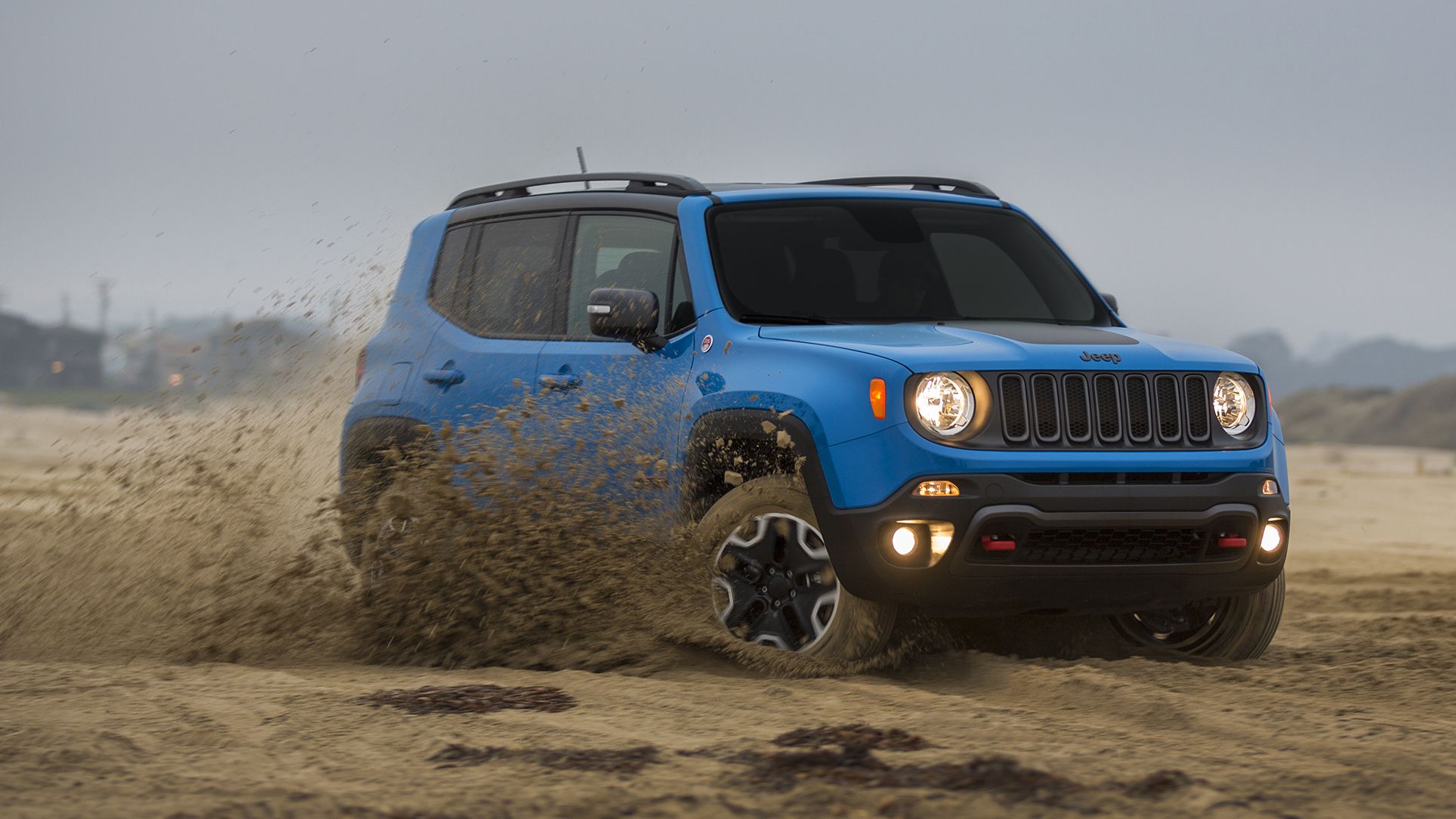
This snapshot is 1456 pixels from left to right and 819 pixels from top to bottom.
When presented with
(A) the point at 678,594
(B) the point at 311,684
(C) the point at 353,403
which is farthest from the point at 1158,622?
(C) the point at 353,403

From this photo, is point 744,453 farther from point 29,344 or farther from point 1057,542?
point 29,344

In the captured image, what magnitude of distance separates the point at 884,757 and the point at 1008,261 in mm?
3441

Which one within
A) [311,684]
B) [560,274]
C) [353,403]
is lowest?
[311,684]

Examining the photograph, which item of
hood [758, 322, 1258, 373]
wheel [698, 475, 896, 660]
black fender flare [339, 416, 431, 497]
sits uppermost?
hood [758, 322, 1258, 373]

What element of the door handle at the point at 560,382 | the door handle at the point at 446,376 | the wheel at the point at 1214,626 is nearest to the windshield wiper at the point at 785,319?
the door handle at the point at 560,382

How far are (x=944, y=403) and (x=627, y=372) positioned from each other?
1.54 metres

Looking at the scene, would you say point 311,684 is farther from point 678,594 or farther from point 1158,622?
point 1158,622

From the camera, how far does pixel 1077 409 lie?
Answer: 19.0ft

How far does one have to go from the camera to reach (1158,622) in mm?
6914

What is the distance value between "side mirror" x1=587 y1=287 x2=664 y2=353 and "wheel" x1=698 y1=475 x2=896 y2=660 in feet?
2.58

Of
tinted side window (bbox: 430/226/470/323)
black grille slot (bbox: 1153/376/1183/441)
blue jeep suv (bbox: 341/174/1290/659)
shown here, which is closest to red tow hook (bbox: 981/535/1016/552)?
blue jeep suv (bbox: 341/174/1290/659)

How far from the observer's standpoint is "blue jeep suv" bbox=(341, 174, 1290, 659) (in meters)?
5.60

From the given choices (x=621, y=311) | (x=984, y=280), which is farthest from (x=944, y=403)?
(x=984, y=280)

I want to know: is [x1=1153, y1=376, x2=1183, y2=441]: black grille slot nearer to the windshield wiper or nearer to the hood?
the hood
